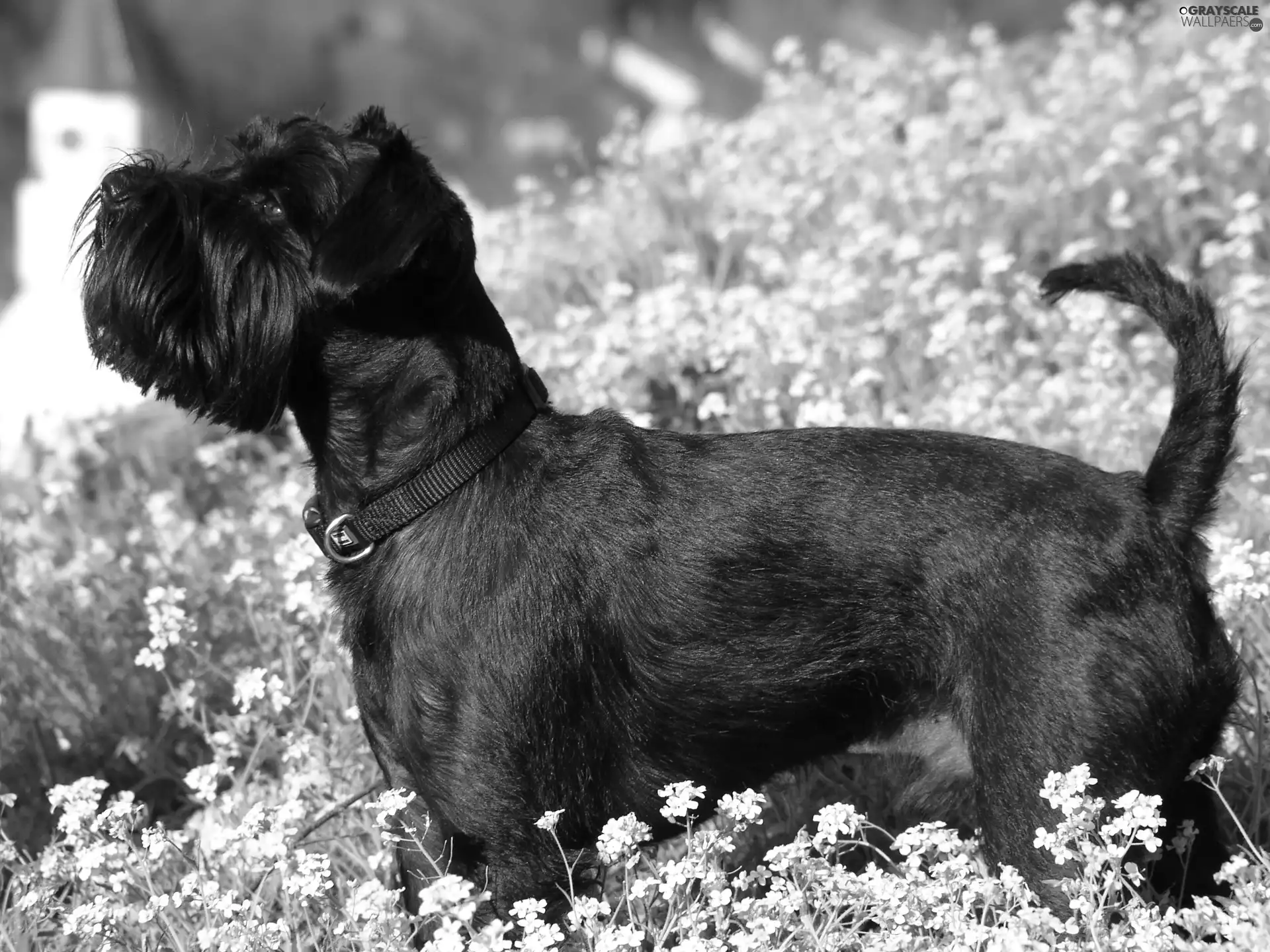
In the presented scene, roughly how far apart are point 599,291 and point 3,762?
3477 millimetres

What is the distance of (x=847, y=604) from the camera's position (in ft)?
9.96

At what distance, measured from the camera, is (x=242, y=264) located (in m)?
2.98

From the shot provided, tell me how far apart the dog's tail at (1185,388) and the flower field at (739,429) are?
33cm

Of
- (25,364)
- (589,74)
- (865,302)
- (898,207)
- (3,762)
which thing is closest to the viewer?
(3,762)

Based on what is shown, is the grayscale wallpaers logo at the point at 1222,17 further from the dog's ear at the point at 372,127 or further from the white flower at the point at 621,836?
the white flower at the point at 621,836

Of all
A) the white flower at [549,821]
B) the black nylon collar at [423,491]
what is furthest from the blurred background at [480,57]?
the white flower at [549,821]

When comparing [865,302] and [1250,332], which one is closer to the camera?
[1250,332]

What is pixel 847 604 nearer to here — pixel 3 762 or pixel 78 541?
pixel 3 762

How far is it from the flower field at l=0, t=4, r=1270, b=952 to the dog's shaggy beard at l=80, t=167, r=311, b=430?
2.47ft

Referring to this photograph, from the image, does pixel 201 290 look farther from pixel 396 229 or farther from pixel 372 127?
pixel 372 127

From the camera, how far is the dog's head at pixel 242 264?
297cm

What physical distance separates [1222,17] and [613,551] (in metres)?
6.27

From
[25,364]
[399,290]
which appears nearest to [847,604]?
[399,290]

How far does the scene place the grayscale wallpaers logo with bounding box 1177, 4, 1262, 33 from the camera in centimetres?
764
